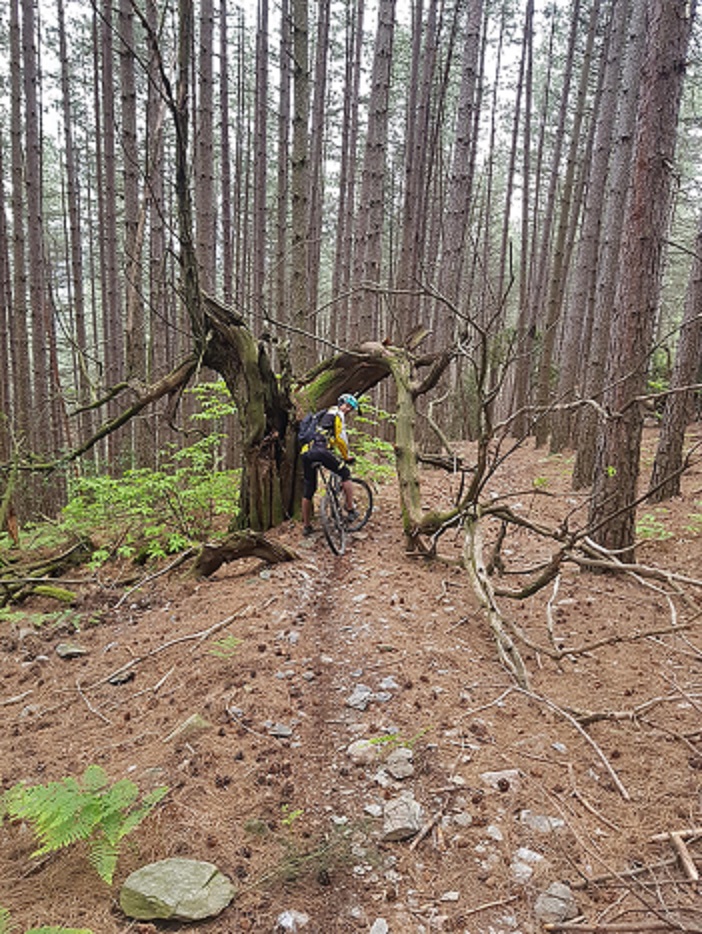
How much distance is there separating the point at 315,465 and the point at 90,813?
4.89 m

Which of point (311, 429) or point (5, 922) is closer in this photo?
point (5, 922)

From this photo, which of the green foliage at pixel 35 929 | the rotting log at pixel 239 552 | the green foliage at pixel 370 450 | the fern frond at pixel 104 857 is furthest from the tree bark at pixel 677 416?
the green foliage at pixel 35 929

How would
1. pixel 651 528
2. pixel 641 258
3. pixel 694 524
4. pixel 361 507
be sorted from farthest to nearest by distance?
pixel 361 507 < pixel 694 524 < pixel 651 528 < pixel 641 258

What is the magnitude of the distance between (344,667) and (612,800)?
1864 millimetres

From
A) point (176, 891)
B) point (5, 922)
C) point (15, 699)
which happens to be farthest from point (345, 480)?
point (5, 922)

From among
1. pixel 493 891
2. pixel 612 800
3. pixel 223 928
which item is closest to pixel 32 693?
pixel 223 928

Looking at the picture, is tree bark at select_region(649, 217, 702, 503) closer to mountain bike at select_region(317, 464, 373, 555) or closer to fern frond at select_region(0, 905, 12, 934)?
mountain bike at select_region(317, 464, 373, 555)

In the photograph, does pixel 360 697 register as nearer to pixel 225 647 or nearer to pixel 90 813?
pixel 225 647

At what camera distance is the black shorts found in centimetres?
706

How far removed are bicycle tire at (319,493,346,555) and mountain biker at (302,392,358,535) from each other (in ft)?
0.72

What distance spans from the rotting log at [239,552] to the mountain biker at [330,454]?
0.95 meters

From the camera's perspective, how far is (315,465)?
281 inches

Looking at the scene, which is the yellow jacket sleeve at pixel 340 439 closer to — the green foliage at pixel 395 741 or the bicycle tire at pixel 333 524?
the bicycle tire at pixel 333 524

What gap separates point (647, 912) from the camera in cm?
221
